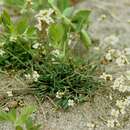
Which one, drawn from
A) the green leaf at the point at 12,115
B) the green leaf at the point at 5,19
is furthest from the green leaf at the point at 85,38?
the green leaf at the point at 12,115

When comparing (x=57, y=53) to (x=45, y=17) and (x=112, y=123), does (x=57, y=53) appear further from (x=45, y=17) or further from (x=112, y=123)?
(x=112, y=123)

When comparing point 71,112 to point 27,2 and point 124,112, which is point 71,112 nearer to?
point 124,112

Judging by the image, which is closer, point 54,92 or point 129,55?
point 54,92

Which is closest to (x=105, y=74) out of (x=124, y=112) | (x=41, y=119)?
(x=124, y=112)

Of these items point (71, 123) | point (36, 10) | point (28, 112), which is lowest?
point (71, 123)

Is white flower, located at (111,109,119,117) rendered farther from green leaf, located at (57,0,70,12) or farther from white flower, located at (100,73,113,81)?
green leaf, located at (57,0,70,12)

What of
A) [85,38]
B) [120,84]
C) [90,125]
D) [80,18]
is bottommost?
[90,125]

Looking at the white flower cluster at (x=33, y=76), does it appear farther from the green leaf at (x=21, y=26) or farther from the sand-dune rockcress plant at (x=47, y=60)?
the green leaf at (x=21, y=26)

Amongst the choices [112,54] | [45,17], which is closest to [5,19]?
[45,17]
